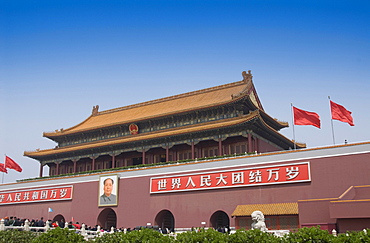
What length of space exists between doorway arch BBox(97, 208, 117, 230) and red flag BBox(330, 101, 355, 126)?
1641 cm

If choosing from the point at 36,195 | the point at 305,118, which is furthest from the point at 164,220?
the point at 36,195

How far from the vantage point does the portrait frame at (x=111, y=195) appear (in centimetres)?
2828

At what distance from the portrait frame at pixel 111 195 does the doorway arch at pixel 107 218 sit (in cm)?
66

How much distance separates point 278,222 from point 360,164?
4916mm

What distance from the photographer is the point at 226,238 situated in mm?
10672

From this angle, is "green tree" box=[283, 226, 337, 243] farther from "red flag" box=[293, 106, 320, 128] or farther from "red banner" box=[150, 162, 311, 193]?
"red flag" box=[293, 106, 320, 128]

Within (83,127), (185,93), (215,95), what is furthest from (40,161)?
(215,95)

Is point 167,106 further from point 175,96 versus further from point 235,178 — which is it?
point 235,178

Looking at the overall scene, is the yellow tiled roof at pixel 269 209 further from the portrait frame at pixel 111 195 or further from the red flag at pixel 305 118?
the portrait frame at pixel 111 195

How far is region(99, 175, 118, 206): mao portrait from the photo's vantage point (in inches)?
1116

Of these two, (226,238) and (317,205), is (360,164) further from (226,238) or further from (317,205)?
(226,238)

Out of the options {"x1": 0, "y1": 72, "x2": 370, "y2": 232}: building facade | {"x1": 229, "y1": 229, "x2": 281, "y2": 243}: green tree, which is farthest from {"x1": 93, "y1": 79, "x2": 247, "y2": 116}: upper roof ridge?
{"x1": 229, "y1": 229, "x2": 281, "y2": 243}: green tree

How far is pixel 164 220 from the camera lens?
27.4 metres

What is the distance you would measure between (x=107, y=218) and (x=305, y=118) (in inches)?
622
